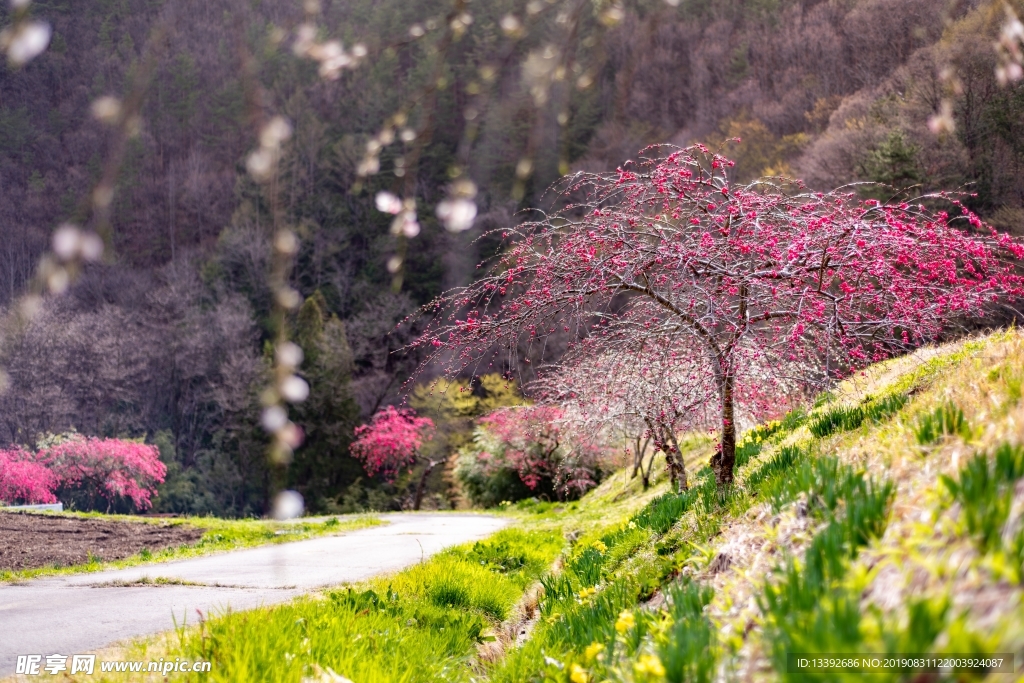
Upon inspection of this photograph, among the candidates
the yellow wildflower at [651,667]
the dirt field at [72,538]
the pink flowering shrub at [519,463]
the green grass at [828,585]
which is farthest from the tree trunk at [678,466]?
the pink flowering shrub at [519,463]

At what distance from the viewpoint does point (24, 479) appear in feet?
65.3

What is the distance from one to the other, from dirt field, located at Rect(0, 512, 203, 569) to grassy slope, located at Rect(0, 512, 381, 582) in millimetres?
435

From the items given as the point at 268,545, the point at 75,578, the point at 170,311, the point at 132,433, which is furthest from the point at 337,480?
the point at 75,578

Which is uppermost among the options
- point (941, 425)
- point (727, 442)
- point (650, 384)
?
point (650, 384)

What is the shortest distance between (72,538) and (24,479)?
12.3 m

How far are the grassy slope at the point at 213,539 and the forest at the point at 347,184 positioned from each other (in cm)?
398

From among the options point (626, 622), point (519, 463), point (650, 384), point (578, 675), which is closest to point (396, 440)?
point (519, 463)

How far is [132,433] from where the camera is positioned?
102 ft

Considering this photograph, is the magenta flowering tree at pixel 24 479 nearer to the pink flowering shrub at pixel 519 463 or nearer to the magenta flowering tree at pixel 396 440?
the magenta flowering tree at pixel 396 440

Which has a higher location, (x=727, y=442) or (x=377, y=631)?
(x=727, y=442)

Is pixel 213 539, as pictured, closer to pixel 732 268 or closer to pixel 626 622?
pixel 732 268

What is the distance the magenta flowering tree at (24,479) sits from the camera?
1975cm

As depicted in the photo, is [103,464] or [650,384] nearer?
[650,384]

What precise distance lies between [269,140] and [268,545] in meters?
8.40
